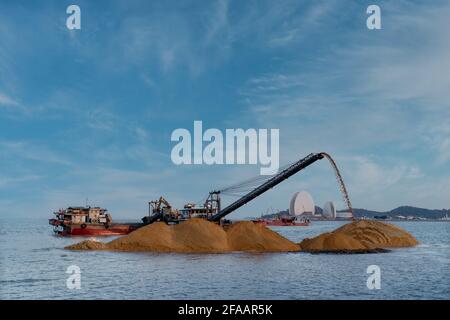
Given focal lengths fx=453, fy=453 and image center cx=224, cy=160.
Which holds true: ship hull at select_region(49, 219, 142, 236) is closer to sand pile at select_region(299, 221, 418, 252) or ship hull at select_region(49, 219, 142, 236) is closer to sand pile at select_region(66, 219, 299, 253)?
sand pile at select_region(66, 219, 299, 253)

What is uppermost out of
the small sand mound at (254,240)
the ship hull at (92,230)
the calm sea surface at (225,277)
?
the small sand mound at (254,240)

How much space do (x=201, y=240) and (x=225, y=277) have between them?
63.3 ft

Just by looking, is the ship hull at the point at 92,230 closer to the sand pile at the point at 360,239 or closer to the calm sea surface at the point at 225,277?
the calm sea surface at the point at 225,277

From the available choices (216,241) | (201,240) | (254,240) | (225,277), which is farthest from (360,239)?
(225,277)

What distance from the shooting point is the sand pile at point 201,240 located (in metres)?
47.5

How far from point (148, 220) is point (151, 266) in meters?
56.9

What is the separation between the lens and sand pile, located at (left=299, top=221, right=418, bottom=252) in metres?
49.4

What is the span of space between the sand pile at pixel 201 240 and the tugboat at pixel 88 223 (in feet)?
144

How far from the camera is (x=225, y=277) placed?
28547 mm

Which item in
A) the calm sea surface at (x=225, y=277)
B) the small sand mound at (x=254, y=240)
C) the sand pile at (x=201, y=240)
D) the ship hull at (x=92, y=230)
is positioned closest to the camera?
the calm sea surface at (x=225, y=277)

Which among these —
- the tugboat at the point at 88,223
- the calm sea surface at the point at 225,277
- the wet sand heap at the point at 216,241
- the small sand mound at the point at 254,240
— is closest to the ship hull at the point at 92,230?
the tugboat at the point at 88,223

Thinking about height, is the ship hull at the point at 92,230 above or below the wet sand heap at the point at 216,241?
below
